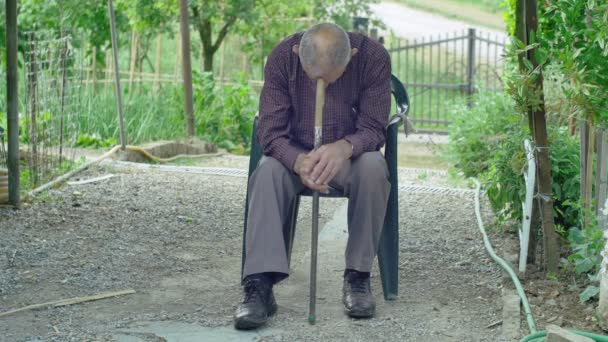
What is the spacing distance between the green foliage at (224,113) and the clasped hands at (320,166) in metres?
5.43

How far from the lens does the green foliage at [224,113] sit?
30.5ft

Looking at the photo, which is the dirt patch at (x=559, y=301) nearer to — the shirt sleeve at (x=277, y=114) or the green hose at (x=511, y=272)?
the green hose at (x=511, y=272)

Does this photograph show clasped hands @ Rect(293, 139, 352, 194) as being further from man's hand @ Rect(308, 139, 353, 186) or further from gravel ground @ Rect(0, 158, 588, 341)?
gravel ground @ Rect(0, 158, 588, 341)

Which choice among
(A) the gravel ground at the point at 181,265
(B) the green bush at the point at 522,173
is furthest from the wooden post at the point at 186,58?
(B) the green bush at the point at 522,173

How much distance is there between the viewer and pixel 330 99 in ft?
13.3

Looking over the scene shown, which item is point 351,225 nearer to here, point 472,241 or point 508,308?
point 508,308

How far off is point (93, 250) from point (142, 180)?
6.02ft

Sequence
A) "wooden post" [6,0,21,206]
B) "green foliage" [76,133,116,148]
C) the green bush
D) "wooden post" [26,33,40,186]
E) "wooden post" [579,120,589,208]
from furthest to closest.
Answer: "green foliage" [76,133,116,148] < "wooden post" [26,33,40,186] < "wooden post" [6,0,21,206] < the green bush < "wooden post" [579,120,589,208]

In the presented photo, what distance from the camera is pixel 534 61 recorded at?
406cm

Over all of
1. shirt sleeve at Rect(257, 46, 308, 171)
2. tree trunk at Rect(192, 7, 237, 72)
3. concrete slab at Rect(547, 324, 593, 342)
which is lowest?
concrete slab at Rect(547, 324, 593, 342)

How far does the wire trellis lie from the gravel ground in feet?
0.99

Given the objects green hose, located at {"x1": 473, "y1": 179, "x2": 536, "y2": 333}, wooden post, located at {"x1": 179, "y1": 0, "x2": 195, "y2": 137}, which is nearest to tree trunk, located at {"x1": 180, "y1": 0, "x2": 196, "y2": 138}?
wooden post, located at {"x1": 179, "y1": 0, "x2": 195, "y2": 137}

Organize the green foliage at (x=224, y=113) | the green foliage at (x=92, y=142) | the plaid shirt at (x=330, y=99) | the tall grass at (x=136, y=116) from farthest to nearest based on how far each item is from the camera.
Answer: the green foliage at (x=224, y=113)
the tall grass at (x=136, y=116)
the green foliage at (x=92, y=142)
the plaid shirt at (x=330, y=99)

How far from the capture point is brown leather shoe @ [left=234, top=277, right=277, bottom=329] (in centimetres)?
363
